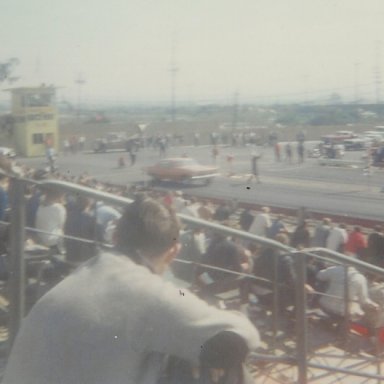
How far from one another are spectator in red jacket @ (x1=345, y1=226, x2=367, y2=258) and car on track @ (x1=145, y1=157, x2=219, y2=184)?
2940 millimetres

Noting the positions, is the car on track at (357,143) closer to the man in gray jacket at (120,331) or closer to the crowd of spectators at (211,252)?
the crowd of spectators at (211,252)

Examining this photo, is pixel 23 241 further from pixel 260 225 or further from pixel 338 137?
pixel 338 137

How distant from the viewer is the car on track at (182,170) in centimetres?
819

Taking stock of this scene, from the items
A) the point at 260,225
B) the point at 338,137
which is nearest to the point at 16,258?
the point at 260,225

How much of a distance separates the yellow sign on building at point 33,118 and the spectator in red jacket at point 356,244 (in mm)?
2463

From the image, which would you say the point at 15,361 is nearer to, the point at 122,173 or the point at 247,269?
the point at 247,269

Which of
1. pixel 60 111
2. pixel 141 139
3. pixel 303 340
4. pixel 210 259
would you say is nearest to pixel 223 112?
pixel 141 139

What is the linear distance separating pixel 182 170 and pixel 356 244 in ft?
13.3

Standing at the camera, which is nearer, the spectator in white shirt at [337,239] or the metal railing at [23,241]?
the metal railing at [23,241]

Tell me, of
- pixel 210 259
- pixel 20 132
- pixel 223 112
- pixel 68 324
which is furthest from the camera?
pixel 223 112

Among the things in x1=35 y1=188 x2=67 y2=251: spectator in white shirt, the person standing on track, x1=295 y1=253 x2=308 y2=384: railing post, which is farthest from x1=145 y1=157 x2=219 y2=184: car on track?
x1=295 y1=253 x2=308 y2=384: railing post

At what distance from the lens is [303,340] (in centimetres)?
180

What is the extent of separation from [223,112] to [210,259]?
5612 millimetres

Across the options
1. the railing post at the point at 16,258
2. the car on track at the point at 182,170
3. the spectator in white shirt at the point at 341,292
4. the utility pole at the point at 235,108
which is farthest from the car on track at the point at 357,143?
the railing post at the point at 16,258
